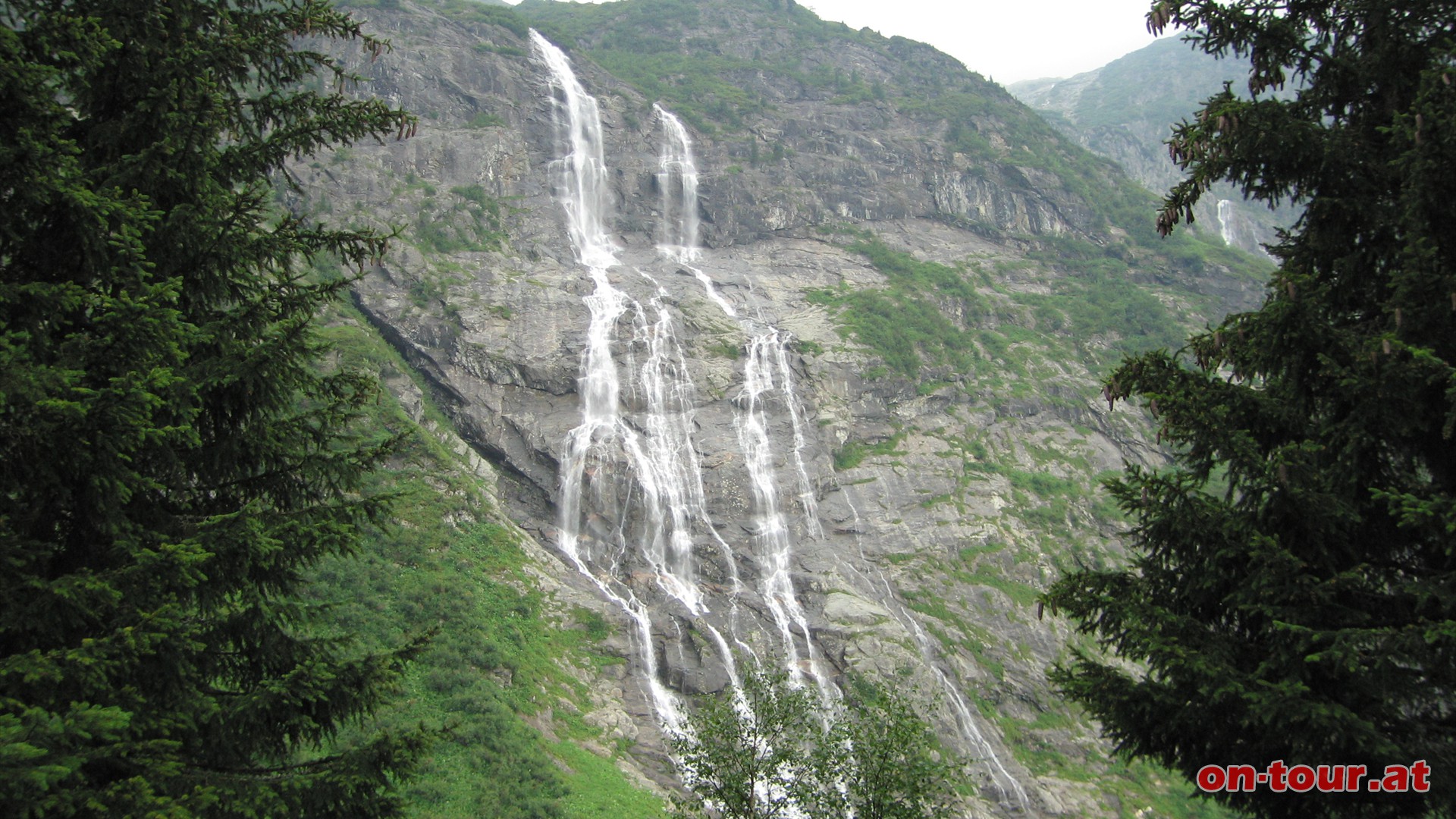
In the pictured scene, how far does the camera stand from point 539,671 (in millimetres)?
26188

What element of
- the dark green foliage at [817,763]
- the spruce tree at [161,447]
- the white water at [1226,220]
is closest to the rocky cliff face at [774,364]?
the spruce tree at [161,447]

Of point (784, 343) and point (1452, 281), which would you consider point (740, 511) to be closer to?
point (784, 343)

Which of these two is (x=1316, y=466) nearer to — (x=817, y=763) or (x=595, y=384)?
(x=817, y=763)

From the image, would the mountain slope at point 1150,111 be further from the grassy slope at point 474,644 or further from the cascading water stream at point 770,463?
the grassy slope at point 474,644

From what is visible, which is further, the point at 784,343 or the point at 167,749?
the point at 784,343

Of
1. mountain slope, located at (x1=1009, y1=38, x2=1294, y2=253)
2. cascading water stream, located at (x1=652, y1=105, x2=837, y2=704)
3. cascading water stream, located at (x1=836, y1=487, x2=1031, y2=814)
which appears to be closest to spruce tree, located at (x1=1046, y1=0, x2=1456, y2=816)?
cascading water stream, located at (x1=652, y1=105, x2=837, y2=704)

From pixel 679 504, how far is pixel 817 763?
26.7m

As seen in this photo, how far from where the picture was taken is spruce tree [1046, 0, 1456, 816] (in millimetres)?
5309

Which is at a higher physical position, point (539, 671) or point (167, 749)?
point (167, 749)

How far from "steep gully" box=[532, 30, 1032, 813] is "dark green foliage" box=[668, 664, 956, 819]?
47.8 ft

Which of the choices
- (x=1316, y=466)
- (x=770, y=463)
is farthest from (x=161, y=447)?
(x=770, y=463)

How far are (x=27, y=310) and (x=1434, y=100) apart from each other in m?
9.44

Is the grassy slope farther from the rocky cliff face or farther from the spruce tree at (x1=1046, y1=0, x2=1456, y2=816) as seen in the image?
the spruce tree at (x1=1046, y1=0, x2=1456, y2=816)

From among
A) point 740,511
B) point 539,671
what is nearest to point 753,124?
point 740,511
